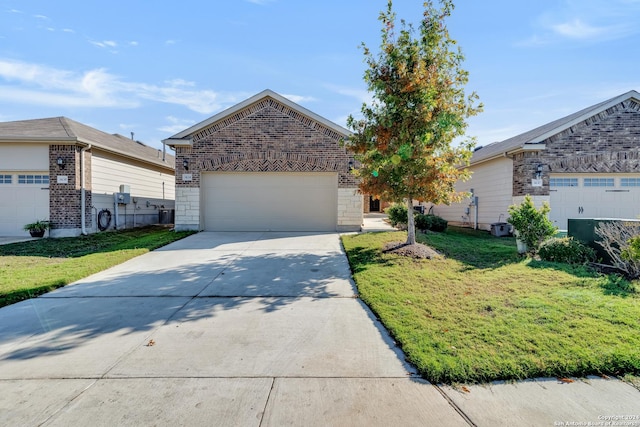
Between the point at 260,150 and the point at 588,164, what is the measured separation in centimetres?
1183

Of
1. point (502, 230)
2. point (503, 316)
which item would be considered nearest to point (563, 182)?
point (502, 230)

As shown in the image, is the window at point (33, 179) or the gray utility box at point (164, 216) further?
the gray utility box at point (164, 216)

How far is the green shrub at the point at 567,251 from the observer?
6.89 metres

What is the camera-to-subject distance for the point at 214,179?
40.9 ft

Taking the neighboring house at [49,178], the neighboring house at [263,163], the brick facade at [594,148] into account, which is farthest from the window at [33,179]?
the brick facade at [594,148]

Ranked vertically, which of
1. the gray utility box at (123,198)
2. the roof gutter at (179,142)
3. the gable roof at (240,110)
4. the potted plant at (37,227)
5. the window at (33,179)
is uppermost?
the gable roof at (240,110)

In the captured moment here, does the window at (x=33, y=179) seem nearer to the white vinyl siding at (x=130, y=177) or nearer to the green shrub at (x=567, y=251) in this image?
the white vinyl siding at (x=130, y=177)

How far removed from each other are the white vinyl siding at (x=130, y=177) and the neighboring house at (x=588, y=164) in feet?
50.8

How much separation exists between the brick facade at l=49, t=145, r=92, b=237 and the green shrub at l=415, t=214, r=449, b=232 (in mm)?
11985

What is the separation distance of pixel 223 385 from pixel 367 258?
5.05m

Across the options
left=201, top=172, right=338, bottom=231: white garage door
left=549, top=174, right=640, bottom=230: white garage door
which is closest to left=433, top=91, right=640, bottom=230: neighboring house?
left=549, top=174, right=640, bottom=230: white garage door

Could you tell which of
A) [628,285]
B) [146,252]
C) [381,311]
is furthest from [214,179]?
[628,285]

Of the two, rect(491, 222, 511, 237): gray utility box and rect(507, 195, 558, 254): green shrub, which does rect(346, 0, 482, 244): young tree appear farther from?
rect(491, 222, 511, 237): gray utility box

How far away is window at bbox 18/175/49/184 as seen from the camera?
11625mm
